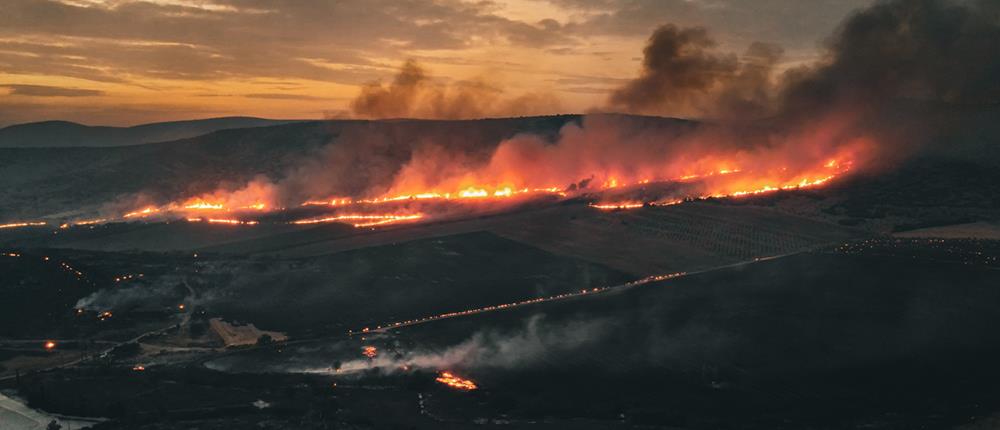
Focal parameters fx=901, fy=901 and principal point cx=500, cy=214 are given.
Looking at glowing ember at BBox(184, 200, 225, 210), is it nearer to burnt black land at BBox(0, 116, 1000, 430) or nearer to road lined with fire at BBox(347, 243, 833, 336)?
burnt black land at BBox(0, 116, 1000, 430)

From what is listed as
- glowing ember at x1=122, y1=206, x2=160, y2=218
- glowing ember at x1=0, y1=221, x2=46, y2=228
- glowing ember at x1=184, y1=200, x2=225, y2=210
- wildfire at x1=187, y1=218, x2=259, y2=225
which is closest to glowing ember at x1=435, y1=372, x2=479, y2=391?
wildfire at x1=187, y1=218, x2=259, y2=225

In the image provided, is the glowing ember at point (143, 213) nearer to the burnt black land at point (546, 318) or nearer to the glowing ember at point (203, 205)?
the glowing ember at point (203, 205)

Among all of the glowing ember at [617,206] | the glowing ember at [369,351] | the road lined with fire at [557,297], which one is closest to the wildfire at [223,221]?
the glowing ember at [617,206]

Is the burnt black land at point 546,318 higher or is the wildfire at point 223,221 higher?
the wildfire at point 223,221

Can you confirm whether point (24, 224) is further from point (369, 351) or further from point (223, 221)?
point (369, 351)

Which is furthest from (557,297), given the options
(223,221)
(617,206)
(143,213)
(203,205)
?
(143,213)

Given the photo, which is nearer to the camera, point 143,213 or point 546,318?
point 546,318
